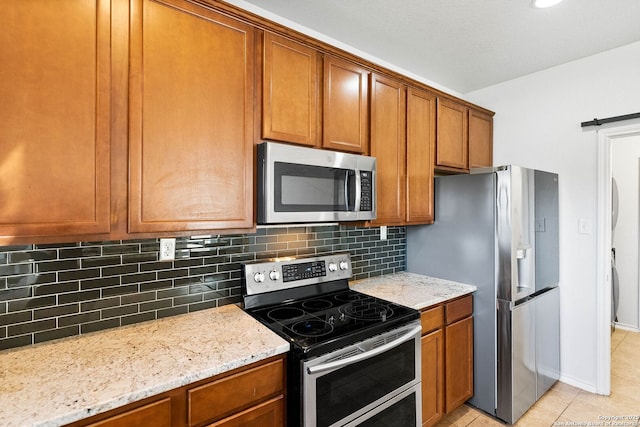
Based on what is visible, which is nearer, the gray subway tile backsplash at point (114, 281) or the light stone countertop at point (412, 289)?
the gray subway tile backsplash at point (114, 281)

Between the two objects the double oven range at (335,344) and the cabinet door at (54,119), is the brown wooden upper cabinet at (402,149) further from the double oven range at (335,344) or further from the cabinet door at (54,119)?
the cabinet door at (54,119)

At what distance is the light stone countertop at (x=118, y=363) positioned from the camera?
951 millimetres

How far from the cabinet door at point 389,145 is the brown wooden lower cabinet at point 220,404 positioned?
1170 mm

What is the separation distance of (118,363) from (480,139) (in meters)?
3.08

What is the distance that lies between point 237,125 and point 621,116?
2.74 meters

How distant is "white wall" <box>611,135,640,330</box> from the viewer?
12.1 ft

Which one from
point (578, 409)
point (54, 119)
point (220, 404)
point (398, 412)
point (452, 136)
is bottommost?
point (578, 409)

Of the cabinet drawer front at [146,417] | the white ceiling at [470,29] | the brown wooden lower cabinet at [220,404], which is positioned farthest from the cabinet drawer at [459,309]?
the white ceiling at [470,29]

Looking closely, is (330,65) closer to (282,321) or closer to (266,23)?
(266,23)

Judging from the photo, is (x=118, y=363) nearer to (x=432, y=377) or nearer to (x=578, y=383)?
(x=432, y=377)

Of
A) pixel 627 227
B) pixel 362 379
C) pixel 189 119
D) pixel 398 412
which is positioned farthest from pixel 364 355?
pixel 627 227

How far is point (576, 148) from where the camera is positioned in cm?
263

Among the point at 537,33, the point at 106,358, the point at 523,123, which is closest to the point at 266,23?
the point at 106,358

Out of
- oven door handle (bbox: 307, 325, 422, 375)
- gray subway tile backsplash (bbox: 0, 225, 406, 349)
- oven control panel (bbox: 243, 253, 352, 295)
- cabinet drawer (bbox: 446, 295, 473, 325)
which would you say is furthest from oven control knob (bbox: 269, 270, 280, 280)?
cabinet drawer (bbox: 446, 295, 473, 325)
